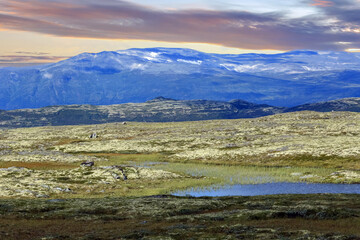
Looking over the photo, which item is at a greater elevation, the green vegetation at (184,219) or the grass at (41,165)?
the green vegetation at (184,219)

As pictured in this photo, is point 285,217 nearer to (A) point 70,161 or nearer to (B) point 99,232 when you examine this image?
(B) point 99,232

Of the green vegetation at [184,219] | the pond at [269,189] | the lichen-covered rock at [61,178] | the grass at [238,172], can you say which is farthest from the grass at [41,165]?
the green vegetation at [184,219]

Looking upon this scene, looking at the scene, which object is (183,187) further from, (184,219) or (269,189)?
(184,219)

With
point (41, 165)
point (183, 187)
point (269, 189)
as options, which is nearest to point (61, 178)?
point (183, 187)

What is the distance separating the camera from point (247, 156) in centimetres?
12812

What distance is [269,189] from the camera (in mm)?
78000

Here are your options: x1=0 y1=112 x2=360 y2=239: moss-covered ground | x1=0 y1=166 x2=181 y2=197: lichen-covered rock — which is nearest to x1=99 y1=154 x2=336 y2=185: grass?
x1=0 y1=112 x2=360 y2=239: moss-covered ground

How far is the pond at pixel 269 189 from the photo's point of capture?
74.3 metres

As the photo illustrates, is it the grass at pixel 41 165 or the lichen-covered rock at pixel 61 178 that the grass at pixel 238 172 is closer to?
the lichen-covered rock at pixel 61 178

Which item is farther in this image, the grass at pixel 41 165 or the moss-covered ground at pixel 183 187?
the grass at pixel 41 165

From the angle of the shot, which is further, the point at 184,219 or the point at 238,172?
the point at 238,172

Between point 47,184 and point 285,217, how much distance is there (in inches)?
2009

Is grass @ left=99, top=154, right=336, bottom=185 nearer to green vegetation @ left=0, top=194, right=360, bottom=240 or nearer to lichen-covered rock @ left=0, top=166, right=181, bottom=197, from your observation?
lichen-covered rock @ left=0, top=166, right=181, bottom=197

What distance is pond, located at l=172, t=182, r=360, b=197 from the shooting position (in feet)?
244
